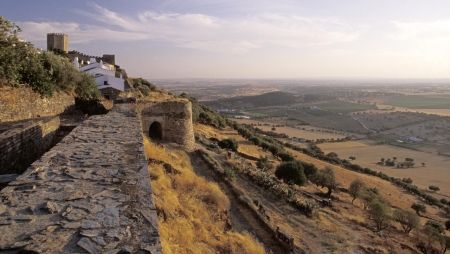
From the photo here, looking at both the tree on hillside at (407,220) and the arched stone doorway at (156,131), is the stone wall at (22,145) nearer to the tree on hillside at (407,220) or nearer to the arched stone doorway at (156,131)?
the arched stone doorway at (156,131)

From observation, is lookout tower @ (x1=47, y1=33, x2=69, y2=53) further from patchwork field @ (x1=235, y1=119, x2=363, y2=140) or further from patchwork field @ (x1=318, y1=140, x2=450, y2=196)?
patchwork field @ (x1=235, y1=119, x2=363, y2=140)

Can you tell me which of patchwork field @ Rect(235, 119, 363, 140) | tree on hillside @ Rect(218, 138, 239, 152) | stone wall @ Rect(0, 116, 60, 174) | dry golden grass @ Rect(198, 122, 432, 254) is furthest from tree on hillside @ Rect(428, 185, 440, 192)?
→ stone wall @ Rect(0, 116, 60, 174)

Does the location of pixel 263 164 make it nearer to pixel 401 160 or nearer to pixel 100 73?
pixel 100 73

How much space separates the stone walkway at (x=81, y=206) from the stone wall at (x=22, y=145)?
114 cm

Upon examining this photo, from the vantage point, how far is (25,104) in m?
9.42

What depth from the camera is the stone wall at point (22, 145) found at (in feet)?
17.4

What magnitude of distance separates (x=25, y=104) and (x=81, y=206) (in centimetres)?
800

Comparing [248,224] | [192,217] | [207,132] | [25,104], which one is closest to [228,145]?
[207,132]

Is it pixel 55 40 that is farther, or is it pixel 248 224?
pixel 55 40

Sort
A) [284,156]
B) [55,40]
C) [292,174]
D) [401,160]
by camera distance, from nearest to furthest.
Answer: [292,174] < [284,156] < [55,40] < [401,160]

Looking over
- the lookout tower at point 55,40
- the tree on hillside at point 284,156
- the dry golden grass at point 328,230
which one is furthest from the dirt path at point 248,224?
the lookout tower at point 55,40

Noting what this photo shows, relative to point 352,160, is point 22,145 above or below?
above

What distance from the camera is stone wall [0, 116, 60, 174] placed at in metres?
5.32

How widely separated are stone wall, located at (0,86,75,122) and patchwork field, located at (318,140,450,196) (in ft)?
98.1
